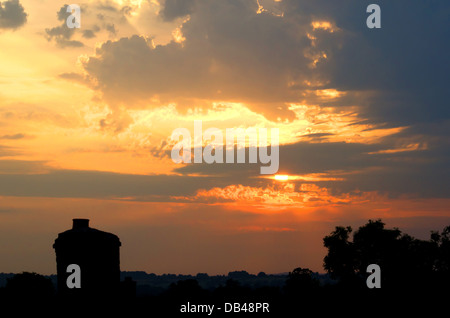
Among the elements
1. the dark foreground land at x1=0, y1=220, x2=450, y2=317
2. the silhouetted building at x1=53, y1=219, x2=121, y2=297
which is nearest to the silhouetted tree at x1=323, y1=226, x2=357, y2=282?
the dark foreground land at x1=0, y1=220, x2=450, y2=317

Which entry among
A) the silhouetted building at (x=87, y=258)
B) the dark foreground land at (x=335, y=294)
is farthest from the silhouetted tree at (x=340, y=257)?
the silhouetted building at (x=87, y=258)

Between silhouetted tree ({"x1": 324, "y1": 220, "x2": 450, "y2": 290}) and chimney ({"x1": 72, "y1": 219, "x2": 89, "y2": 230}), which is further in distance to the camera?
silhouetted tree ({"x1": 324, "y1": 220, "x2": 450, "y2": 290})

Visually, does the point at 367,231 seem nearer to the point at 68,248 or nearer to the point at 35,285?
the point at 35,285

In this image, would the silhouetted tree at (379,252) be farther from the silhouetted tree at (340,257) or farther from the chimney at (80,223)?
the chimney at (80,223)

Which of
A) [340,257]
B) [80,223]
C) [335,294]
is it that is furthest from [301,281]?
[80,223]

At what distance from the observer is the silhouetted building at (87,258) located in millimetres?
50812

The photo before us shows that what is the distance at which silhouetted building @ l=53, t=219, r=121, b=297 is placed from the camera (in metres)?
50.8

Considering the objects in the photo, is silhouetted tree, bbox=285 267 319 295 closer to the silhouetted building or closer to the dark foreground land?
the dark foreground land

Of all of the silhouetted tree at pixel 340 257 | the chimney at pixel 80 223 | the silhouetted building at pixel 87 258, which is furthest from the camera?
the silhouetted tree at pixel 340 257

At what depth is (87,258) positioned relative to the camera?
5097 cm

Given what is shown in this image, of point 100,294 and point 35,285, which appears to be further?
point 35,285
